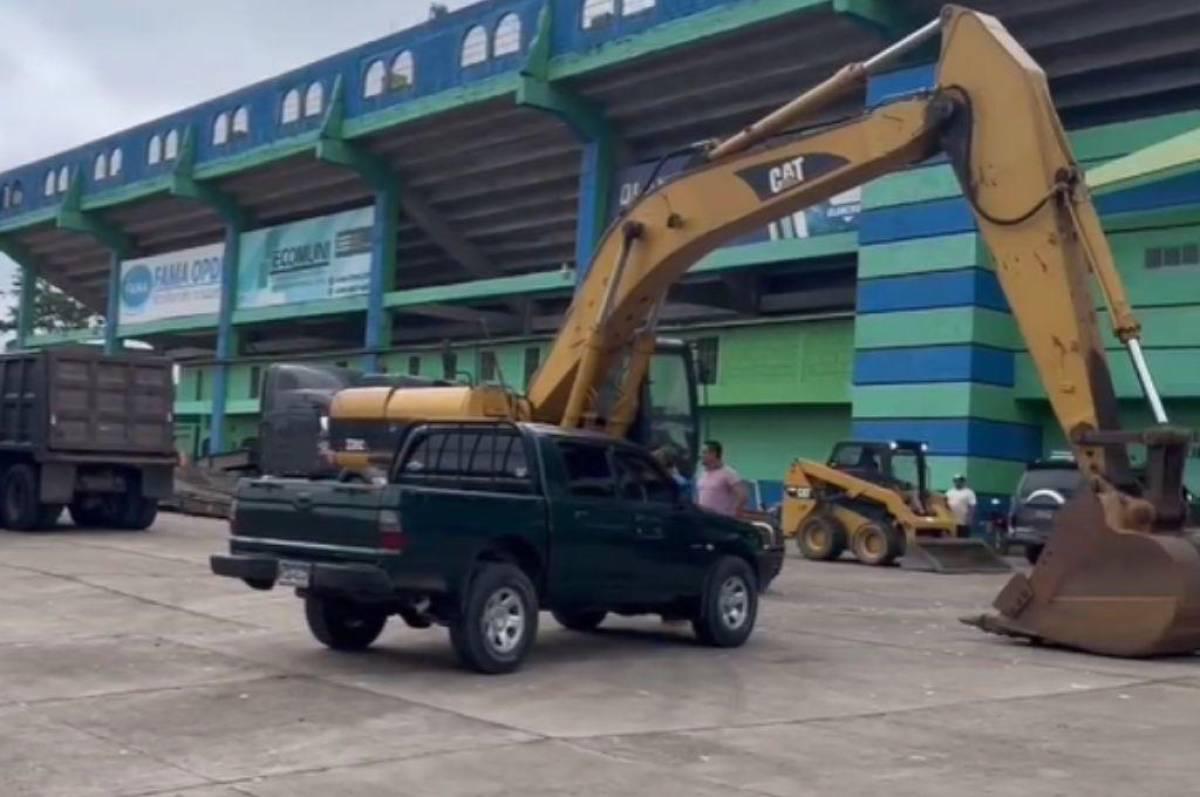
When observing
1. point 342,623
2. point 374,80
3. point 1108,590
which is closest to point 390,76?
point 374,80

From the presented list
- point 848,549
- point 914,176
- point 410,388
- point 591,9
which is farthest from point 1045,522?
point 591,9

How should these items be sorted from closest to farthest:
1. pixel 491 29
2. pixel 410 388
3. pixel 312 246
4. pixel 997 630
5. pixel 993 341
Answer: pixel 997 630
pixel 410 388
pixel 993 341
pixel 491 29
pixel 312 246

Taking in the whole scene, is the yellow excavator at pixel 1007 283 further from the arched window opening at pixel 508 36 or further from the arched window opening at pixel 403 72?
the arched window opening at pixel 403 72

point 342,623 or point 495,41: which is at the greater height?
point 495,41

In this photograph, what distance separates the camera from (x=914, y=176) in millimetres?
33219

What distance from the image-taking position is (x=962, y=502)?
99.6 feet

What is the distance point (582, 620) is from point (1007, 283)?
15.4 ft

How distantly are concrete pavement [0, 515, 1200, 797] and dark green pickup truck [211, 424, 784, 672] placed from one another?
1.17 feet

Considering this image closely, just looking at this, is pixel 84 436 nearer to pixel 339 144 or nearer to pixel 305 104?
pixel 339 144

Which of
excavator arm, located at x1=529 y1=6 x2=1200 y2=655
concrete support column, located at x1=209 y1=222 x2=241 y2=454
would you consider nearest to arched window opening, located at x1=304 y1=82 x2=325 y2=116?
concrete support column, located at x1=209 y1=222 x2=241 y2=454

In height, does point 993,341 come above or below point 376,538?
above

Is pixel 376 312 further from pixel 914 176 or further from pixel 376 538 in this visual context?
pixel 376 538

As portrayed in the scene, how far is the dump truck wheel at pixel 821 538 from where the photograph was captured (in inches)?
1089

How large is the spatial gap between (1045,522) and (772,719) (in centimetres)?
1803
